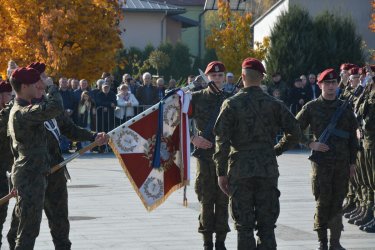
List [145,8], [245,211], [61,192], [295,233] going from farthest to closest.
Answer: [145,8], [295,233], [61,192], [245,211]

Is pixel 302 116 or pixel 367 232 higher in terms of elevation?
pixel 302 116

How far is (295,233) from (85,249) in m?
2.74

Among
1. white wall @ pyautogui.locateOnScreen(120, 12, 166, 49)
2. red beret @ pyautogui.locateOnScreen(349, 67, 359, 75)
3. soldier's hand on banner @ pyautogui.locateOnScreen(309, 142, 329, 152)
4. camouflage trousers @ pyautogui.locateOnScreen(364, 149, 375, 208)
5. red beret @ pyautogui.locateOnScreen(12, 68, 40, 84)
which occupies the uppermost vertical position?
red beret @ pyautogui.locateOnScreen(12, 68, 40, 84)

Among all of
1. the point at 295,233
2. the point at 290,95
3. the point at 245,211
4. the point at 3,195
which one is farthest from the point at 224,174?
the point at 290,95

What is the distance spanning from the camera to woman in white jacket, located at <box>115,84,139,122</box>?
27328mm

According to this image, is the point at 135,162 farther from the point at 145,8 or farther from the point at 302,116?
the point at 145,8

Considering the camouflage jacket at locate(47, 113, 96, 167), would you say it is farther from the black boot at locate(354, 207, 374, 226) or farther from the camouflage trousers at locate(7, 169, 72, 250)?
the black boot at locate(354, 207, 374, 226)

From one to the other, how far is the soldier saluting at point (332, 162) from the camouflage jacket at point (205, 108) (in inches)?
43.9

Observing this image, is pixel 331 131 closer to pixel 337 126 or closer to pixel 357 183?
pixel 337 126

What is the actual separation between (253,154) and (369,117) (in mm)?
4097

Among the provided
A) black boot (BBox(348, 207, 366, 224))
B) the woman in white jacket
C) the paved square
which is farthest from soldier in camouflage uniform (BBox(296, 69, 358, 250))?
the woman in white jacket

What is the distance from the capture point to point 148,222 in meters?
14.3

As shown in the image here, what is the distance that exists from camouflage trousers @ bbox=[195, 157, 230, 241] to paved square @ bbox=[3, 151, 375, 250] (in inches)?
22.0

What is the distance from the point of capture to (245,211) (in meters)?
9.56
